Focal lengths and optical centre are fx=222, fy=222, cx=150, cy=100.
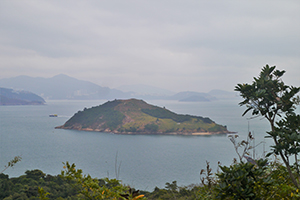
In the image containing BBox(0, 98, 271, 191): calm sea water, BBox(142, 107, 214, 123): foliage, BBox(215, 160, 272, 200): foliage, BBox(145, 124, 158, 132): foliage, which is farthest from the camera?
BBox(142, 107, 214, 123): foliage

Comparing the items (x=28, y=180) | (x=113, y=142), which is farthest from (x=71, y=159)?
(x=28, y=180)

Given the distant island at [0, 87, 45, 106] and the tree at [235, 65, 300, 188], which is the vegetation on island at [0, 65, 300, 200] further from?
the distant island at [0, 87, 45, 106]

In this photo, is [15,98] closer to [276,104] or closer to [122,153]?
[122,153]

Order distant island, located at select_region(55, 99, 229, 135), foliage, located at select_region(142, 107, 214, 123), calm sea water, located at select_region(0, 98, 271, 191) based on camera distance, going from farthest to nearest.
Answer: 1. foliage, located at select_region(142, 107, 214, 123)
2. distant island, located at select_region(55, 99, 229, 135)
3. calm sea water, located at select_region(0, 98, 271, 191)

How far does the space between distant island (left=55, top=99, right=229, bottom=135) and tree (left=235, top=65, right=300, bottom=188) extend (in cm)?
6649

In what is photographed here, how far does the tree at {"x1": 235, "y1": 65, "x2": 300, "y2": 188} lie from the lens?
205cm

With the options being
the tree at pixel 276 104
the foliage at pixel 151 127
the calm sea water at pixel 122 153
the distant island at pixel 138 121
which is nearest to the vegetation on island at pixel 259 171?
the tree at pixel 276 104

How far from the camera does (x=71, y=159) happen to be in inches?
1751

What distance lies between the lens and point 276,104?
2229 millimetres

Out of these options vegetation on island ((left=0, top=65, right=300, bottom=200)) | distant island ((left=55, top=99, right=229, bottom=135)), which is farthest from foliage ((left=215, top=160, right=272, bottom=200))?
distant island ((left=55, top=99, right=229, bottom=135))

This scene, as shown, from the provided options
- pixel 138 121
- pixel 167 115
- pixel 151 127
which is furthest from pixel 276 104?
pixel 167 115

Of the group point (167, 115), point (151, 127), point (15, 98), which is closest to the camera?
point (151, 127)

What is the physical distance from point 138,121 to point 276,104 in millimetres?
73688

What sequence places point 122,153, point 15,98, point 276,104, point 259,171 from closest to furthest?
point 259,171 < point 276,104 < point 122,153 < point 15,98
